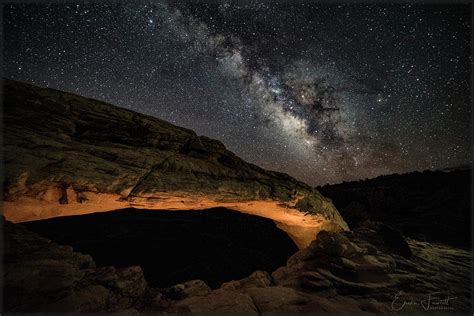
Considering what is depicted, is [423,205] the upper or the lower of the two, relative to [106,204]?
lower

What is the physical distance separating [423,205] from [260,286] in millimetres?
27935

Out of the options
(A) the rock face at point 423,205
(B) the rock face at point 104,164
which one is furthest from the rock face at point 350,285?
(A) the rock face at point 423,205

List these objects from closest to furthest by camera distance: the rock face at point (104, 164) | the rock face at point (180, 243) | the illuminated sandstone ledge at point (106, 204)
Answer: the rock face at point (104, 164) → the illuminated sandstone ledge at point (106, 204) → the rock face at point (180, 243)

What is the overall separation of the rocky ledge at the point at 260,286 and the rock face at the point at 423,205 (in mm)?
10880

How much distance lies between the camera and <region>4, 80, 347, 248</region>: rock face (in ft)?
16.8

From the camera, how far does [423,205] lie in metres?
25.2

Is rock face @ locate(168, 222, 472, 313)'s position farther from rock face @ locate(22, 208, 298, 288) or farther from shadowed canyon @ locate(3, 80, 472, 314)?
rock face @ locate(22, 208, 298, 288)

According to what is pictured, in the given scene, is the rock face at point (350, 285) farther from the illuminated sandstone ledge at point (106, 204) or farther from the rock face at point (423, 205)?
the rock face at point (423, 205)

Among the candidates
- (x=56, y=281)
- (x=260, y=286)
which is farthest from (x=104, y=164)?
(x=260, y=286)
